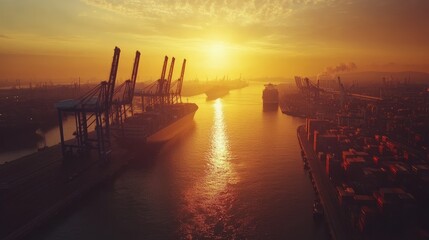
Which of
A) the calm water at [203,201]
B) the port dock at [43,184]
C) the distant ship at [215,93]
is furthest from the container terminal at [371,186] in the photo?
the distant ship at [215,93]

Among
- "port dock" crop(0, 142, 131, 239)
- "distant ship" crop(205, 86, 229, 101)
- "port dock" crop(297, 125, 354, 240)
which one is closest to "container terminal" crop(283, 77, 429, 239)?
"port dock" crop(297, 125, 354, 240)

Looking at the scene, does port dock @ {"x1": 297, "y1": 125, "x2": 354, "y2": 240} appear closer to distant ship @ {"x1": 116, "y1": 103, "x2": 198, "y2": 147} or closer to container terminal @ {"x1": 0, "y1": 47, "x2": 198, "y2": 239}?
container terminal @ {"x1": 0, "y1": 47, "x2": 198, "y2": 239}

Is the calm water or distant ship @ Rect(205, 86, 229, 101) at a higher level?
distant ship @ Rect(205, 86, 229, 101)

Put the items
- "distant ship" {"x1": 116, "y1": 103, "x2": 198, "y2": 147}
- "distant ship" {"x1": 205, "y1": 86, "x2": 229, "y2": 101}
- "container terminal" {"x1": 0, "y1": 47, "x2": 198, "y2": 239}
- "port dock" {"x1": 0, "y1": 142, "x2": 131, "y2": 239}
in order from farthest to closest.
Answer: "distant ship" {"x1": 205, "y1": 86, "x2": 229, "y2": 101}, "distant ship" {"x1": 116, "y1": 103, "x2": 198, "y2": 147}, "container terminal" {"x1": 0, "y1": 47, "x2": 198, "y2": 239}, "port dock" {"x1": 0, "y1": 142, "x2": 131, "y2": 239}

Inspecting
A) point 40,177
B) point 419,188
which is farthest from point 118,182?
point 419,188

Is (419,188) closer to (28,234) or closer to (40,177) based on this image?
(28,234)

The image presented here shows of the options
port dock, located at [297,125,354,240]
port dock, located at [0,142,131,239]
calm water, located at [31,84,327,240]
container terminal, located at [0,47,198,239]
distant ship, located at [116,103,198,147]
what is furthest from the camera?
distant ship, located at [116,103,198,147]

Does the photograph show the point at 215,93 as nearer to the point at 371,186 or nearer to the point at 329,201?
the point at 371,186
